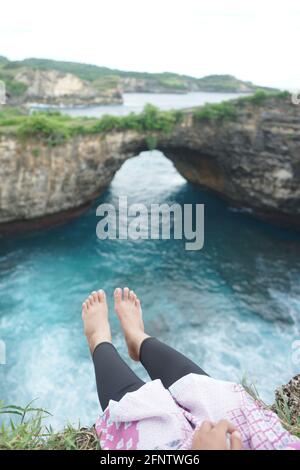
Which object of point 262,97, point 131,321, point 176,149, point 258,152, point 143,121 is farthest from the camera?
point 176,149

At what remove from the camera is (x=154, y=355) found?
7.72ft

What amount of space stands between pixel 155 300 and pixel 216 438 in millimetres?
8637

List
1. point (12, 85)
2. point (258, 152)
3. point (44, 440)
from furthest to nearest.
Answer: point (12, 85), point (258, 152), point (44, 440)

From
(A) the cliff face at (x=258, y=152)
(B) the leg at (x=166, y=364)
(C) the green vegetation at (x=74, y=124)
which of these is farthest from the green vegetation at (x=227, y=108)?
(B) the leg at (x=166, y=364)

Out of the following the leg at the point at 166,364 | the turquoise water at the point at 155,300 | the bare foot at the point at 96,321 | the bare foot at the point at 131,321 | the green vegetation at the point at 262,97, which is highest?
the green vegetation at the point at 262,97

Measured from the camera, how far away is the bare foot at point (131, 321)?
2892mm

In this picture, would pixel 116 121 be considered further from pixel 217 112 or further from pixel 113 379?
pixel 113 379

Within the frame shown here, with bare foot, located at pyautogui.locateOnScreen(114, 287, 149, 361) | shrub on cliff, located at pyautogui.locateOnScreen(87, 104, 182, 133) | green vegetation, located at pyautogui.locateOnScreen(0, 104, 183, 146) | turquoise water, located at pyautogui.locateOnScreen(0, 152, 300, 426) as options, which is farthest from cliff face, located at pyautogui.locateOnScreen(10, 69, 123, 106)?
bare foot, located at pyautogui.locateOnScreen(114, 287, 149, 361)

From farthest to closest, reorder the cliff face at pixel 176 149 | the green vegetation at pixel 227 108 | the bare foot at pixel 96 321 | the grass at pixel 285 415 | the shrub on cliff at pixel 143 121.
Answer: the green vegetation at pixel 227 108, the shrub on cliff at pixel 143 121, the cliff face at pixel 176 149, the bare foot at pixel 96 321, the grass at pixel 285 415

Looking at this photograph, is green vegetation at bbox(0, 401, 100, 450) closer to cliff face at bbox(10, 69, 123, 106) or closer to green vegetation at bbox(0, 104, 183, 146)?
green vegetation at bbox(0, 104, 183, 146)

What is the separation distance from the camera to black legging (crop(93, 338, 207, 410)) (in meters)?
1.94

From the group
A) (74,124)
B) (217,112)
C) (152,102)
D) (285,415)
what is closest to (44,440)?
(285,415)

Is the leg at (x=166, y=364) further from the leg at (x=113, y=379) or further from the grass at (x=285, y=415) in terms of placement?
the grass at (x=285, y=415)
